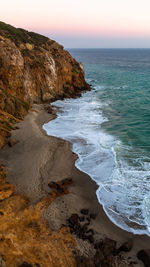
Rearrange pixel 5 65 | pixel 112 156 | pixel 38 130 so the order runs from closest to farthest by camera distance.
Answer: pixel 112 156
pixel 38 130
pixel 5 65

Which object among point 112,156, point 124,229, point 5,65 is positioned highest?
point 5,65

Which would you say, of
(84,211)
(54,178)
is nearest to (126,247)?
(84,211)

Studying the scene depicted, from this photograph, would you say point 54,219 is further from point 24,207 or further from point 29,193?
point 29,193

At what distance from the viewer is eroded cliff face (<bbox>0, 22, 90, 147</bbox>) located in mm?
28800

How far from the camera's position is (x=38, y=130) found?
24.9 m

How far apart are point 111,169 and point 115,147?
418cm

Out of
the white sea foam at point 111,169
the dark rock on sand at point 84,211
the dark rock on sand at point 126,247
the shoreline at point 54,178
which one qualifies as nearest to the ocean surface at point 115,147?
the white sea foam at point 111,169

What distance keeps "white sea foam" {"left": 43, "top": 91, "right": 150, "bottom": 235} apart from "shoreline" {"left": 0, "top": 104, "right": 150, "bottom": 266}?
656 mm

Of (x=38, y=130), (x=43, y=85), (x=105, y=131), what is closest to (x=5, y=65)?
(x=43, y=85)

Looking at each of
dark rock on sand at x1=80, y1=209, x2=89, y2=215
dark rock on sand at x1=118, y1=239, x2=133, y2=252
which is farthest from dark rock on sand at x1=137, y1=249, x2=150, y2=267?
dark rock on sand at x1=80, y1=209, x2=89, y2=215

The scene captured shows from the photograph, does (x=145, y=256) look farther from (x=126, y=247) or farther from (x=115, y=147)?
(x=115, y=147)

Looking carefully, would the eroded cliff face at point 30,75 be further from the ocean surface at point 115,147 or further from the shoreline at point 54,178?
the ocean surface at point 115,147

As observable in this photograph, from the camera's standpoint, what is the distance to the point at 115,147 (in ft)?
69.8

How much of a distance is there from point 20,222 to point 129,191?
816 cm
